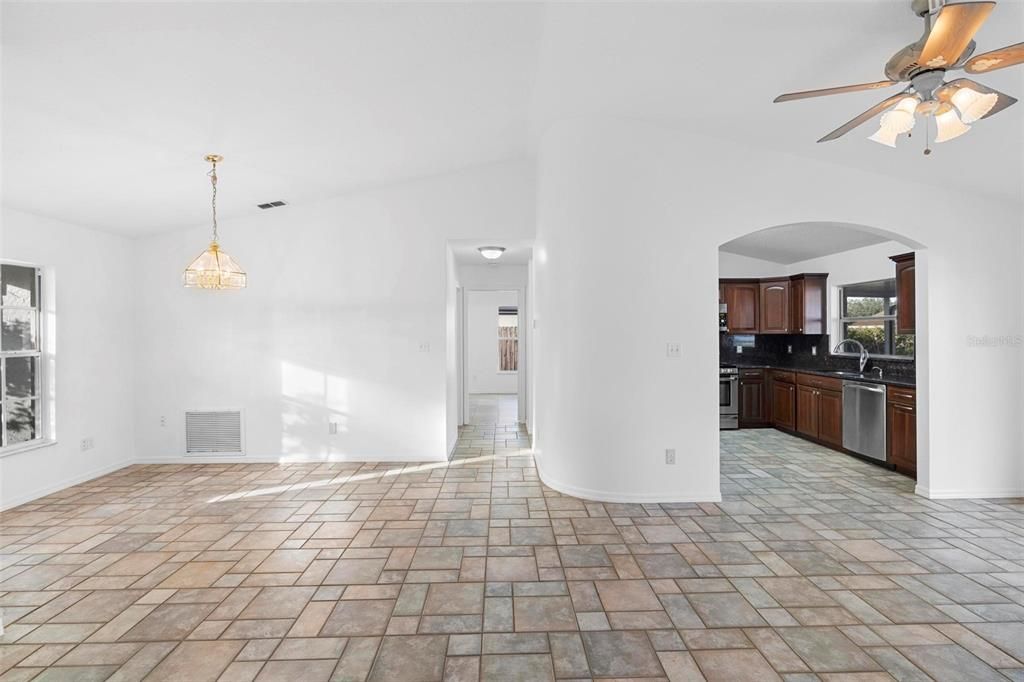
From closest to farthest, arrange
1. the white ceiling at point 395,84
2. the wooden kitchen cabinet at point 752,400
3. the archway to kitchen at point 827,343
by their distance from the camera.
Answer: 1. the white ceiling at point 395,84
2. the archway to kitchen at point 827,343
3. the wooden kitchen cabinet at point 752,400

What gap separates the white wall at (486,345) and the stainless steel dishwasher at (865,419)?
772cm

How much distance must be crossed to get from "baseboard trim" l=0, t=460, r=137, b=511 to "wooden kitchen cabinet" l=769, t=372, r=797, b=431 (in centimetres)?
775

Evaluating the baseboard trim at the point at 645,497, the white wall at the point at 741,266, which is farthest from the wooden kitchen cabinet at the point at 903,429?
the white wall at the point at 741,266

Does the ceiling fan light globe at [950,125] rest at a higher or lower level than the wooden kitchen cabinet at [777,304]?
higher

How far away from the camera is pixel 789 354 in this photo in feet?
24.5

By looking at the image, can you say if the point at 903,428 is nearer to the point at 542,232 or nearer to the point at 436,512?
the point at 542,232

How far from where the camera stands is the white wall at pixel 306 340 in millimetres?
5434

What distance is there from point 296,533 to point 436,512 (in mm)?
978

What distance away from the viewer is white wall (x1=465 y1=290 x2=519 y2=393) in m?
12.4

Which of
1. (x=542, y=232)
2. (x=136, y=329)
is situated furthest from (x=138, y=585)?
(x=542, y=232)

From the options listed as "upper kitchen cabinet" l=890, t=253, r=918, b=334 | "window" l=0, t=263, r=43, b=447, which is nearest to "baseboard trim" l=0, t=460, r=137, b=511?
"window" l=0, t=263, r=43, b=447

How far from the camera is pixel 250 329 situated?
546 cm

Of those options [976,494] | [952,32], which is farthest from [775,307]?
[952,32]

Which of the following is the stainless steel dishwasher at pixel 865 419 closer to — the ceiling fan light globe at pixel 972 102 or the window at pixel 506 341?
the ceiling fan light globe at pixel 972 102
